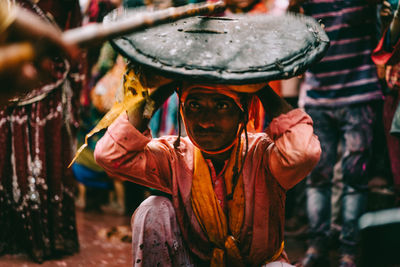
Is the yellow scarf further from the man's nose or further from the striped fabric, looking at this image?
the striped fabric

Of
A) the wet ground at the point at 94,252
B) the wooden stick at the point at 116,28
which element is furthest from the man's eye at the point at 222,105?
the wet ground at the point at 94,252

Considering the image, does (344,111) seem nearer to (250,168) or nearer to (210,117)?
(250,168)

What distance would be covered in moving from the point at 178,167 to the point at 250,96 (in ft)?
1.46

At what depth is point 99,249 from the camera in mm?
3537

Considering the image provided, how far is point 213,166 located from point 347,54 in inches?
64.3

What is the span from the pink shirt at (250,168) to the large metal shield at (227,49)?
11.4 inches

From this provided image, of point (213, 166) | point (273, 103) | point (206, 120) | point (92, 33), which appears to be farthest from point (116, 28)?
point (213, 166)

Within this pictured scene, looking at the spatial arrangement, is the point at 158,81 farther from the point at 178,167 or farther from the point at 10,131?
the point at 10,131

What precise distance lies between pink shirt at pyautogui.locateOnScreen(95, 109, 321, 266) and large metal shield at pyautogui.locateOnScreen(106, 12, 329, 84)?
0.95 feet

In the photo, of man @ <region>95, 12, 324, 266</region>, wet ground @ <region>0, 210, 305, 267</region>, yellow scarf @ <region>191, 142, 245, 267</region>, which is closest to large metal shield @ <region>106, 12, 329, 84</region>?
man @ <region>95, 12, 324, 266</region>

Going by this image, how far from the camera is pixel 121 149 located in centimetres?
176

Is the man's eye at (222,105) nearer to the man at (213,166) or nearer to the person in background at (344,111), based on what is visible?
the man at (213,166)

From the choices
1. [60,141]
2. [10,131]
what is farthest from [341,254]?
[10,131]

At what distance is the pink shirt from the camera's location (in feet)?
5.73
